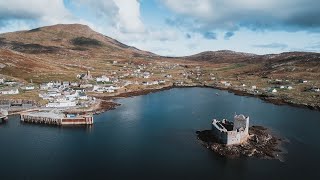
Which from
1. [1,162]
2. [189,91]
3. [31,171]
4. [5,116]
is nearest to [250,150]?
[31,171]

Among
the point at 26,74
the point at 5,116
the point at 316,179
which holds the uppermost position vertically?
the point at 26,74

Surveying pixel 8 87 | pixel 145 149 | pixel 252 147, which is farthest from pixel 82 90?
pixel 252 147

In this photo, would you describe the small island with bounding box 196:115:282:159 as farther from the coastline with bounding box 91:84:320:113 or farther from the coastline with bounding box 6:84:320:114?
the coastline with bounding box 91:84:320:113

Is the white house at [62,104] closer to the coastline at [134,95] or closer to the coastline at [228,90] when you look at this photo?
the coastline at [134,95]

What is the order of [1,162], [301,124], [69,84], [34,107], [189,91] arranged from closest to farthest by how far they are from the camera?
[1,162] → [301,124] → [34,107] → [69,84] → [189,91]

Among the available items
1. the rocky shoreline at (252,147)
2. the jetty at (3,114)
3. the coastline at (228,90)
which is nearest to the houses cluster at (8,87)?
the jetty at (3,114)

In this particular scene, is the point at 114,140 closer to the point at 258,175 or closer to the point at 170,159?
the point at 170,159

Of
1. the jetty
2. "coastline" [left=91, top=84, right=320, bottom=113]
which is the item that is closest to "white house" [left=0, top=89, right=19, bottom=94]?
the jetty
